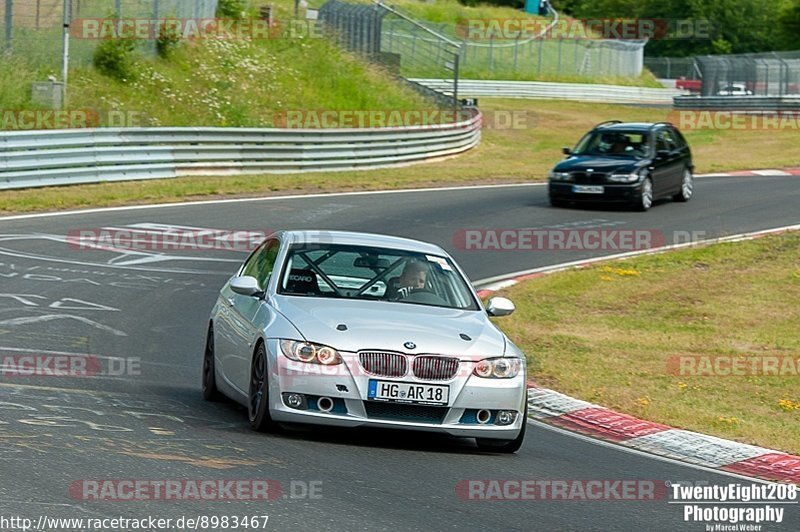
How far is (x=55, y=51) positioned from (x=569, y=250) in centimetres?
1472

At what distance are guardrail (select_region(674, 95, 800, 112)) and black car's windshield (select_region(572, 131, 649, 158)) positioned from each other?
2737cm

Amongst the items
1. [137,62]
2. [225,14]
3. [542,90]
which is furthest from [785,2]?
[137,62]

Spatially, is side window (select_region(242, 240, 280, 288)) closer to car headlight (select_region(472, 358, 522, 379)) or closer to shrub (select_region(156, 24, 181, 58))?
car headlight (select_region(472, 358, 522, 379))

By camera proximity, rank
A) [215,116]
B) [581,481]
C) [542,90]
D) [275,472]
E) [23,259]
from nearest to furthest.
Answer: [275,472]
[581,481]
[23,259]
[215,116]
[542,90]

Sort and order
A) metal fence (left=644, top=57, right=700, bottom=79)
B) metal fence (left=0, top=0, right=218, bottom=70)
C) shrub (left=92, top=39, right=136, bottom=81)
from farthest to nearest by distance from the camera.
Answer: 1. metal fence (left=644, top=57, right=700, bottom=79)
2. shrub (left=92, top=39, right=136, bottom=81)
3. metal fence (left=0, top=0, right=218, bottom=70)

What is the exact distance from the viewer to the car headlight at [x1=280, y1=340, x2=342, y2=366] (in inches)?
345

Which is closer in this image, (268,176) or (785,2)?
(268,176)

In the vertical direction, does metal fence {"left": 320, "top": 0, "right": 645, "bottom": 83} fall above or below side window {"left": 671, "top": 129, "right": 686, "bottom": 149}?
above

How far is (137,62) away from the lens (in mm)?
35750

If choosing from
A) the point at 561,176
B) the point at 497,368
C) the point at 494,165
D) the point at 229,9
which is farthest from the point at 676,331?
the point at 229,9

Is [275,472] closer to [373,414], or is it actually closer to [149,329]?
[373,414]

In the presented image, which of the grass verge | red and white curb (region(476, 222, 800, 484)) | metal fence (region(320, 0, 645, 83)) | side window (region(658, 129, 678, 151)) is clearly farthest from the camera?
metal fence (region(320, 0, 645, 83))

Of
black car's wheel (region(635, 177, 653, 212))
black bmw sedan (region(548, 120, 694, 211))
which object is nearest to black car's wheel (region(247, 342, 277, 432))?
black bmw sedan (region(548, 120, 694, 211))

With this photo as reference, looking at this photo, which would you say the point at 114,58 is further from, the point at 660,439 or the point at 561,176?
the point at 660,439
